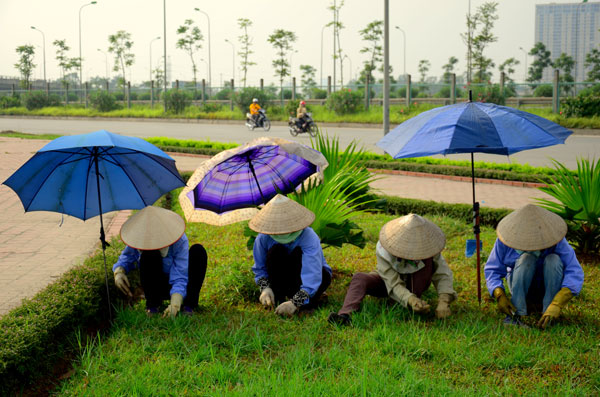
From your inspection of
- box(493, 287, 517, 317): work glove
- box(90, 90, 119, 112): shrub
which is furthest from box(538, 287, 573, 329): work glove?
box(90, 90, 119, 112): shrub

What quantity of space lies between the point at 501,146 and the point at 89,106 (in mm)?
44543

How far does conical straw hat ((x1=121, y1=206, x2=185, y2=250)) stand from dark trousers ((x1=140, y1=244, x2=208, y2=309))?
13 centimetres

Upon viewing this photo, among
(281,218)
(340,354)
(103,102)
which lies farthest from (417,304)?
(103,102)

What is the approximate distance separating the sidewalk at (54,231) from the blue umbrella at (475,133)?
2.06 meters

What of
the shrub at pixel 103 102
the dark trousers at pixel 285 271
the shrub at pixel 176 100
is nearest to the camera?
the dark trousers at pixel 285 271

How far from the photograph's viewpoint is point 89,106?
147 feet

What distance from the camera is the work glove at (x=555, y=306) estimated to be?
13.0 ft

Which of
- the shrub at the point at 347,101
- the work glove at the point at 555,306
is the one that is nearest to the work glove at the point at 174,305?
the work glove at the point at 555,306

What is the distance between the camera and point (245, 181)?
16.6ft

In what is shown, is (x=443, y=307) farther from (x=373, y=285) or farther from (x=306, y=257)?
(x=306, y=257)

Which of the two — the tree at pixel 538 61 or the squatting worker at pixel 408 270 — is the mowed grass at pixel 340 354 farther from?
the tree at pixel 538 61

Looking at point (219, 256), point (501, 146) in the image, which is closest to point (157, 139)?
point (219, 256)

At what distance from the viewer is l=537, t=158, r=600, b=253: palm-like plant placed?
5.71m

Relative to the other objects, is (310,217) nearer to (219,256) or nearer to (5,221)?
(219,256)
